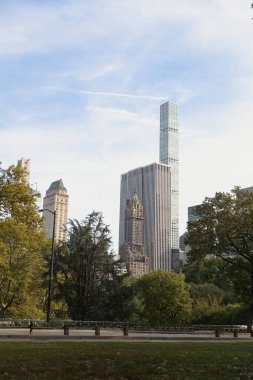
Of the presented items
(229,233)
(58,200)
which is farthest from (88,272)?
(58,200)

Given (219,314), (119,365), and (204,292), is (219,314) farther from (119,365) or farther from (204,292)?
(119,365)

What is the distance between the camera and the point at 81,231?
4828 centimetres

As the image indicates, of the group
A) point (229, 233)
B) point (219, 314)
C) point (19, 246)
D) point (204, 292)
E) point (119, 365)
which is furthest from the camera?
point (204, 292)

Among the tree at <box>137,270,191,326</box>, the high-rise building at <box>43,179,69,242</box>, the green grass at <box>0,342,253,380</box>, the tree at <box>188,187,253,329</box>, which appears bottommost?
the green grass at <box>0,342,253,380</box>

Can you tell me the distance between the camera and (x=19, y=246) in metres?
43.2

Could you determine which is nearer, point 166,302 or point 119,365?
point 119,365

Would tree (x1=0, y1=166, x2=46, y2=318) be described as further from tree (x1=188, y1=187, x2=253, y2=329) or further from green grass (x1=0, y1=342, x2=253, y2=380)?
green grass (x1=0, y1=342, x2=253, y2=380)

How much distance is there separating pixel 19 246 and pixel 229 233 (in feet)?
60.9

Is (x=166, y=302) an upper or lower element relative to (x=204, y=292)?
lower

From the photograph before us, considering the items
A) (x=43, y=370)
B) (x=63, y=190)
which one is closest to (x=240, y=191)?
(x=43, y=370)

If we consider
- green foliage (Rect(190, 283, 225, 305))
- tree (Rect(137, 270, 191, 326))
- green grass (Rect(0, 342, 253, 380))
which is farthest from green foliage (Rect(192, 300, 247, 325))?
green grass (Rect(0, 342, 253, 380))

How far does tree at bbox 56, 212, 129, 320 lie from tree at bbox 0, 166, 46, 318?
2719mm

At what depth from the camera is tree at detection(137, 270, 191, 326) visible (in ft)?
207

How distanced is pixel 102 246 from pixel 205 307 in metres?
24.5
